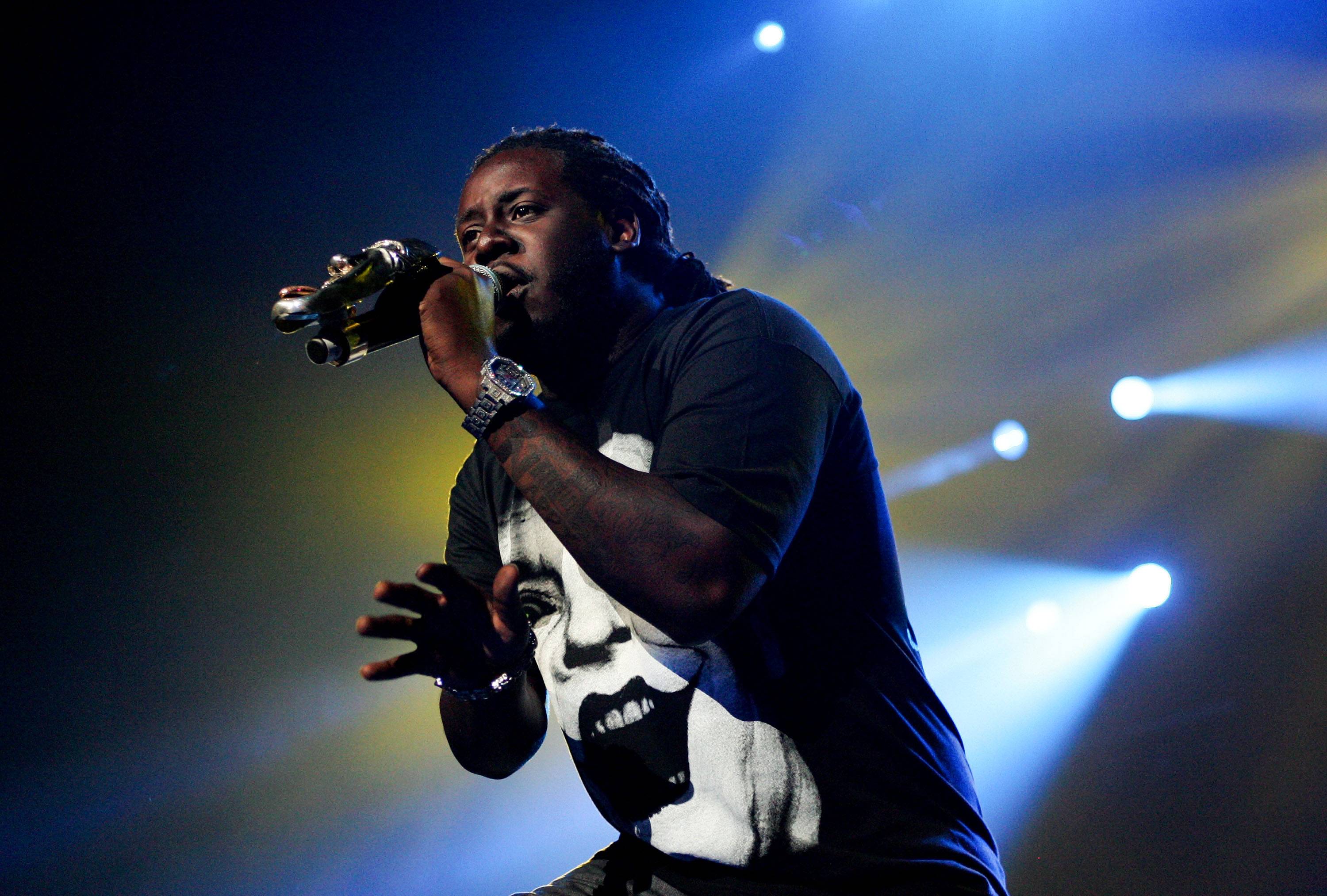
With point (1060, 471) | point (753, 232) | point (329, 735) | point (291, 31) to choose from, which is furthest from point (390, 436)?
point (1060, 471)

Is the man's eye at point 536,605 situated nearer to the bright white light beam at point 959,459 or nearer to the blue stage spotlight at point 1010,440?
the bright white light beam at point 959,459

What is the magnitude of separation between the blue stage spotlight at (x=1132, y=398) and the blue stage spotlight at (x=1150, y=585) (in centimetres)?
78

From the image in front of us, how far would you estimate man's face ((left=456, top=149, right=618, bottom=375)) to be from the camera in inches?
67.0

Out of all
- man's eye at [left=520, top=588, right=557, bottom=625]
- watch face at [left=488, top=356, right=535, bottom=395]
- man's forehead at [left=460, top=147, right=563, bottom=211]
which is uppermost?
man's forehead at [left=460, top=147, right=563, bottom=211]

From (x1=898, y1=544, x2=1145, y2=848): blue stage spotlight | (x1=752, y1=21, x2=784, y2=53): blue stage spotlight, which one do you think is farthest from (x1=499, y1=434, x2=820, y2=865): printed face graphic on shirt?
(x1=898, y1=544, x2=1145, y2=848): blue stage spotlight

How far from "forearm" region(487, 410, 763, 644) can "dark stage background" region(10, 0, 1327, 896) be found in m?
2.32

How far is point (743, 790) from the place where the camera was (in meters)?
1.29

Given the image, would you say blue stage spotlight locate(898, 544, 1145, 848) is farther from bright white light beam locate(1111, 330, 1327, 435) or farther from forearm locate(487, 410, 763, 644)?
forearm locate(487, 410, 763, 644)

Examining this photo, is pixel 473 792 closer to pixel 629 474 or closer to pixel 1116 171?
pixel 629 474

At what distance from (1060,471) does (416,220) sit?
346cm

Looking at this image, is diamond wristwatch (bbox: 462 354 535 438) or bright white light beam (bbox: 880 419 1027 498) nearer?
diamond wristwatch (bbox: 462 354 535 438)

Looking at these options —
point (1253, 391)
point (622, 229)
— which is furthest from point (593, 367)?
point (1253, 391)

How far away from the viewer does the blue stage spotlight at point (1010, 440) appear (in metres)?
4.52

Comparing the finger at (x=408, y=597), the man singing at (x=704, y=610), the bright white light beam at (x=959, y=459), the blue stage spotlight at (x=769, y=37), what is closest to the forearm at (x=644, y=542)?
the man singing at (x=704, y=610)
